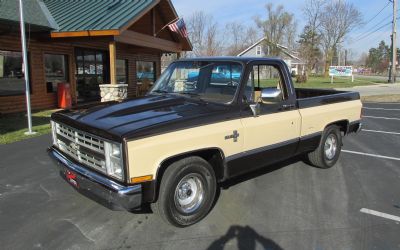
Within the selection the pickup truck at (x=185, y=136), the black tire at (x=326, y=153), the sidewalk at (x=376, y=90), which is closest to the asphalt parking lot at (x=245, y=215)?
the black tire at (x=326, y=153)

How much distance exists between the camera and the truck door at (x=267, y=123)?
4820 millimetres

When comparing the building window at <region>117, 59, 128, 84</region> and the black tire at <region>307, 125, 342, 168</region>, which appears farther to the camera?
the building window at <region>117, 59, 128, 84</region>

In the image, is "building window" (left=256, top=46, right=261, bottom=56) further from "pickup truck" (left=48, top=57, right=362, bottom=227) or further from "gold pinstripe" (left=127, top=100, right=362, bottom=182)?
"pickup truck" (left=48, top=57, right=362, bottom=227)

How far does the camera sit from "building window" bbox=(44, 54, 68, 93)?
49.4 ft

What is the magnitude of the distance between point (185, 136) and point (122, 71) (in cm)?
1715

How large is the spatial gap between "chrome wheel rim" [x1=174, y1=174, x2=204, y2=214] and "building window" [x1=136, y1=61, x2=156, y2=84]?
56.0ft

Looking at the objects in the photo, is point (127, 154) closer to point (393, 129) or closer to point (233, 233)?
point (233, 233)

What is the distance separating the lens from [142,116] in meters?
4.20

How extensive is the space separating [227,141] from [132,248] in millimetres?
1608

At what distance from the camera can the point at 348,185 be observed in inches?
228

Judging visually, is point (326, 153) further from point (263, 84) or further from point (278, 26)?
point (278, 26)

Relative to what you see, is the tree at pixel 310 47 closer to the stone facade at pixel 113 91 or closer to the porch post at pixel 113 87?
the stone facade at pixel 113 91

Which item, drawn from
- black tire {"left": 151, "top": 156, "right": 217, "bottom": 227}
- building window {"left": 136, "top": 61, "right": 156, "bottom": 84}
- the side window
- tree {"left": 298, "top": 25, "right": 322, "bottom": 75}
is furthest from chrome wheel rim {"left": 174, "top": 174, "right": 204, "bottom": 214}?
tree {"left": 298, "top": 25, "right": 322, "bottom": 75}

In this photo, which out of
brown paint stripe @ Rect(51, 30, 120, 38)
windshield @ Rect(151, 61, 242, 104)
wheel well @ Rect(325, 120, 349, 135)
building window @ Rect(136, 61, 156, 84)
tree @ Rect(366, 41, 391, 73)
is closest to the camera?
windshield @ Rect(151, 61, 242, 104)
